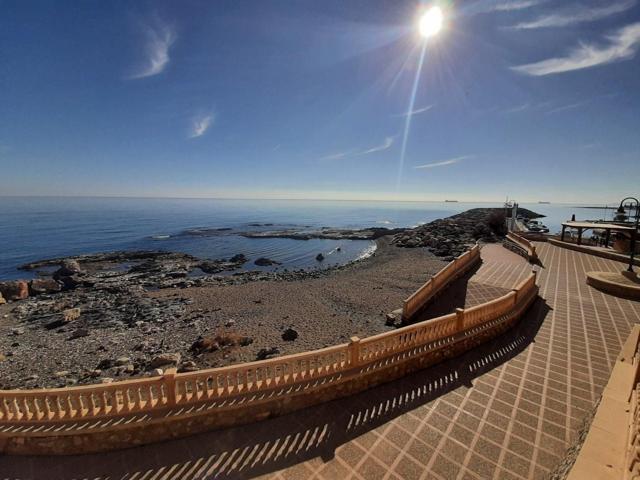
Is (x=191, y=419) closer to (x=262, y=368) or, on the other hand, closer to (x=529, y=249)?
(x=262, y=368)

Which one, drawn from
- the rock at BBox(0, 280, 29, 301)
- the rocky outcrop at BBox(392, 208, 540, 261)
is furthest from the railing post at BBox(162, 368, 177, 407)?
the rock at BBox(0, 280, 29, 301)

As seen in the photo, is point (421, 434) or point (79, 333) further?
point (79, 333)

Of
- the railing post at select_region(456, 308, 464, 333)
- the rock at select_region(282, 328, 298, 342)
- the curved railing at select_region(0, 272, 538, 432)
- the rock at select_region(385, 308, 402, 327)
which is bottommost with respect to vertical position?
the rock at select_region(282, 328, 298, 342)

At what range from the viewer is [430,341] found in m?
6.44

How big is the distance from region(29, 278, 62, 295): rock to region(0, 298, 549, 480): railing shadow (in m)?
25.0

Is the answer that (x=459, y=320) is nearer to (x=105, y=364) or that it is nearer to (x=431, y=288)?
(x=431, y=288)

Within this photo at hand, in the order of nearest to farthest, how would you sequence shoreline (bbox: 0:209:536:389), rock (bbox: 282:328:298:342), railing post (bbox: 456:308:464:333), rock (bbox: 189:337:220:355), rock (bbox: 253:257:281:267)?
1. railing post (bbox: 456:308:464:333)
2. shoreline (bbox: 0:209:536:389)
3. rock (bbox: 189:337:220:355)
4. rock (bbox: 282:328:298:342)
5. rock (bbox: 253:257:281:267)

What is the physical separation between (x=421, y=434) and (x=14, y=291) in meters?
30.0

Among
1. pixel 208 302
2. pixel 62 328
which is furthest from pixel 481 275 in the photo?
pixel 62 328

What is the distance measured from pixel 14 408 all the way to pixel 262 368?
4164mm

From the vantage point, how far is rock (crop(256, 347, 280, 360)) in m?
10.5

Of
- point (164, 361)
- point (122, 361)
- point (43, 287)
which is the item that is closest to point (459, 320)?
point (164, 361)

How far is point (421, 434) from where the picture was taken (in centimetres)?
441

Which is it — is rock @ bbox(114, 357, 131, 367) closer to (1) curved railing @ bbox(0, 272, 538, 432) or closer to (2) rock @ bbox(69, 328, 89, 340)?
(2) rock @ bbox(69, 328, 89, 340)
